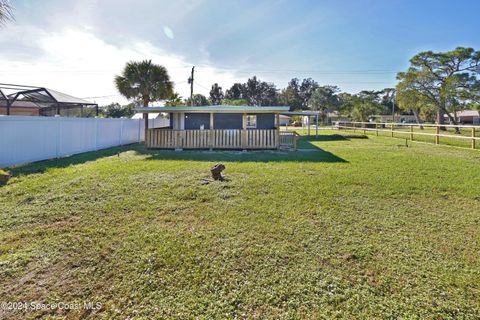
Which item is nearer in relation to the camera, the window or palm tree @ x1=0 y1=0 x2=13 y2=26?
palm tree @ x1=0 y1=0 x2=13 y2=26

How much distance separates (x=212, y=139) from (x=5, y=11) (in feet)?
28.8

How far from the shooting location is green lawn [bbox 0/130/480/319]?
2.31 metres

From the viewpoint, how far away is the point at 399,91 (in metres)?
32.2

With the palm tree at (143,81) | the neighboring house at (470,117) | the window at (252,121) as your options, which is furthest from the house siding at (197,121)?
the neighboring house at (470,117)

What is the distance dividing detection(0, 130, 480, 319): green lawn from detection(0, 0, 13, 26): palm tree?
3.16m

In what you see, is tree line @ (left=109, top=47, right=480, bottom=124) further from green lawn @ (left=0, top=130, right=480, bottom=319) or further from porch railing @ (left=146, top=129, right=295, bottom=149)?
green lawn @ (left=0, top=130, right=480, bottom=319)

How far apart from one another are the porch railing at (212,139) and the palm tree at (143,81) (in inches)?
237

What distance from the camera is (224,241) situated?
134 inches

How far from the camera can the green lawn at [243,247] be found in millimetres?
2309

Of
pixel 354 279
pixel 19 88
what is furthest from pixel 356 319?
pixel 19 88

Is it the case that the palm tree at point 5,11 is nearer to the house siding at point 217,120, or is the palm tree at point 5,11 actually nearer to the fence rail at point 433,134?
the house siding at point 217,120

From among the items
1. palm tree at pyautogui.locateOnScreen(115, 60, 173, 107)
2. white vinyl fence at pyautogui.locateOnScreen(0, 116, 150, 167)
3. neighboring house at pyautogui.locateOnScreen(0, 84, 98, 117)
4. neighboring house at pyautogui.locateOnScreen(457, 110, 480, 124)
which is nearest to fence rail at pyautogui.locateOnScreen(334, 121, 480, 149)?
palm tree at pyautogui.locateOnScreen(115, 60, 173, 107)

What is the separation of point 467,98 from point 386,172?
31.9 meters

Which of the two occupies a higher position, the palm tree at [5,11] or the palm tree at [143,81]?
the palm tree at [143,81]
